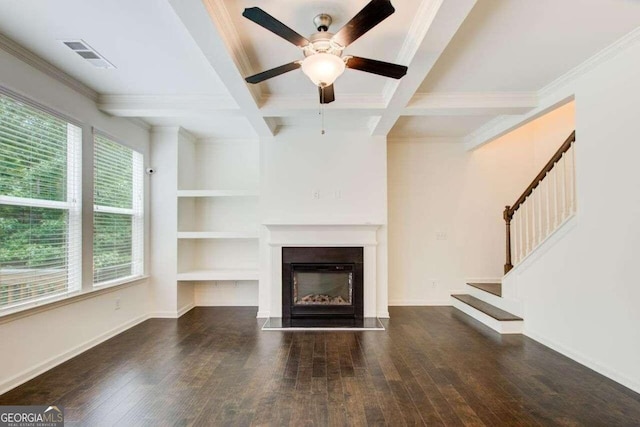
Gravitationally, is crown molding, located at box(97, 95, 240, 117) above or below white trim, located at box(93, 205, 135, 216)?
above

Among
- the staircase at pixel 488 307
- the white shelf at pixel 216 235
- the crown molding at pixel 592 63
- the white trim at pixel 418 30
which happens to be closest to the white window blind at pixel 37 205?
the white shelf at pixel 216 235

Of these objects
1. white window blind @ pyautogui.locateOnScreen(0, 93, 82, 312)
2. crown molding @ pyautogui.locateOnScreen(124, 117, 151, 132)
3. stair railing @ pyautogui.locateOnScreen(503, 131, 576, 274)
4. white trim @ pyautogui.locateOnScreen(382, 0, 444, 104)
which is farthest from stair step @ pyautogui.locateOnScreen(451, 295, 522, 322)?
crown molding @ pyautogui.locateOnScreen(124, 117, 151, 132)

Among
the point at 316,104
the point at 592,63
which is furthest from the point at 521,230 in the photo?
the point at 316,104

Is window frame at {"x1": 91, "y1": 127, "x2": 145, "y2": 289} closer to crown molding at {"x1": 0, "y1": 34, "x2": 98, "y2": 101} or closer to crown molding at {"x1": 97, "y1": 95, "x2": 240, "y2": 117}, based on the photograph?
crown molding at {"x1": 97, "y1": 95, "x2": 240, "y2": 117}

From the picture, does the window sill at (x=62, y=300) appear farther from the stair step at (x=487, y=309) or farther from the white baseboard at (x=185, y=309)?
the stair step at (x=487, y=309)

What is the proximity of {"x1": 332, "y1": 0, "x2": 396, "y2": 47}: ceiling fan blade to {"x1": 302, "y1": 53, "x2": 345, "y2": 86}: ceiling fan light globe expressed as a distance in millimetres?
110

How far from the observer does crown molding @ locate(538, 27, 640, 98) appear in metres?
2.59

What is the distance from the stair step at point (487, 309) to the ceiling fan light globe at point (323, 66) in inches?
136

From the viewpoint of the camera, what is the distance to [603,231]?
9.45ft

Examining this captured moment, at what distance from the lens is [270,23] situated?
187 cm

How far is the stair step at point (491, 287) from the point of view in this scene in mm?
4652

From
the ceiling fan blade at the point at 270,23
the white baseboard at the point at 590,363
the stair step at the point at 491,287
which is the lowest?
the white baseboard at the point at 590,363

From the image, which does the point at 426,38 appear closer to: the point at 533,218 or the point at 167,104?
the point at 167,104

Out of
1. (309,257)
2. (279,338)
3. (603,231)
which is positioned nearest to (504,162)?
(603,231)
